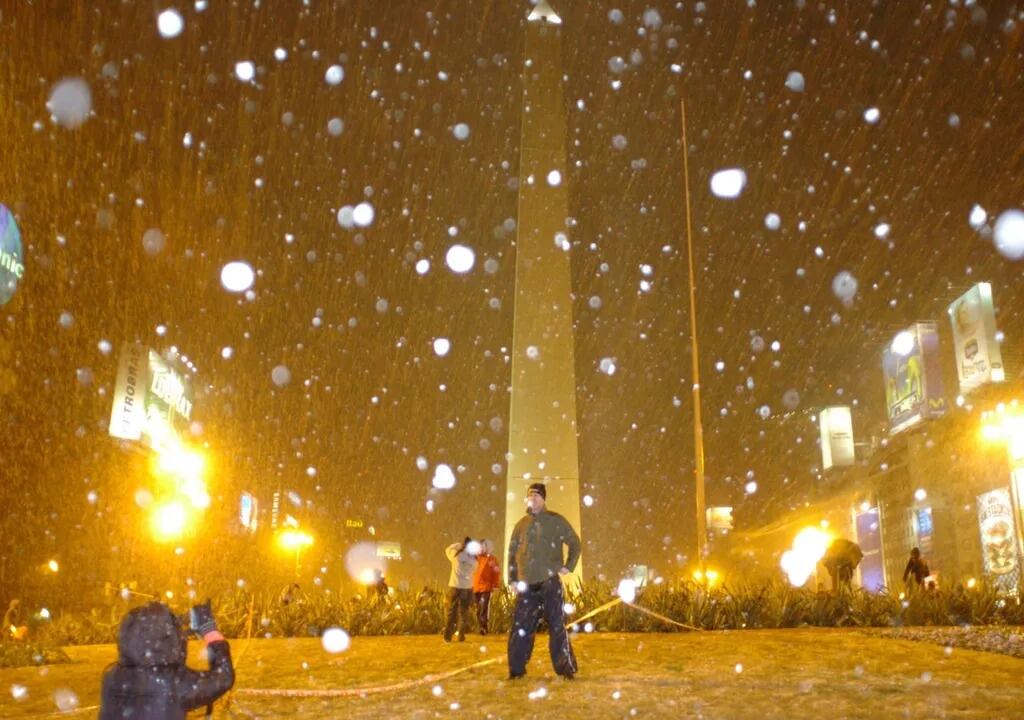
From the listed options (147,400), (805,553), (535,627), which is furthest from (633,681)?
(805,553)

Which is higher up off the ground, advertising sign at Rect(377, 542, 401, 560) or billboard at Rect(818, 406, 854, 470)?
billboard at Rect(818, 406, 854, 470)

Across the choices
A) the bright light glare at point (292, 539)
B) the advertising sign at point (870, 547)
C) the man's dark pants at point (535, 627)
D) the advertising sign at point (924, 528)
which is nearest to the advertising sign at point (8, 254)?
the man's dark pants at point (535, 627)

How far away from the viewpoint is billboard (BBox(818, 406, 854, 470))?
130ft

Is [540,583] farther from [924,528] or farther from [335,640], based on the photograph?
[924,528]

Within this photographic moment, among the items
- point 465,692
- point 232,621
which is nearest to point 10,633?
point 232,621

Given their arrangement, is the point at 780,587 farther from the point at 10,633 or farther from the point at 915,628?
the point at 10,633

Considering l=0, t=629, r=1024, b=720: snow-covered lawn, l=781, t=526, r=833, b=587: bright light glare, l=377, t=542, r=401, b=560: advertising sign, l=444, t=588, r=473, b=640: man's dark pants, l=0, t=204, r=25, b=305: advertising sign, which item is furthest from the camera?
l=377, t=542, r=401, b=560: advertising sign

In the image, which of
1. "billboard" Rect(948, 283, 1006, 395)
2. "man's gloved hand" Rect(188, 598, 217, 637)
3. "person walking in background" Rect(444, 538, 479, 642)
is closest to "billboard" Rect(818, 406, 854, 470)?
"billboard" Rect(948, 283, 1006, 395)

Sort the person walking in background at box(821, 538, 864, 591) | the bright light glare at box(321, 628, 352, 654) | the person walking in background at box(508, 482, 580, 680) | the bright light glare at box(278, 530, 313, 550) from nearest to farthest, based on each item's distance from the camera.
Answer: the person walking in background at box(508, 482, 580, 680) < the bright light glare at box(321, 628, 352, 654) < the person walking in background at box(821, 538, 864, 591) < the bright light glare at box(278, 530, 313, 550)

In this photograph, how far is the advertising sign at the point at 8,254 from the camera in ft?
54.0

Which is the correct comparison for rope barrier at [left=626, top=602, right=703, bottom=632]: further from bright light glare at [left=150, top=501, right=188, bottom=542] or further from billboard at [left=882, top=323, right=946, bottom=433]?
billboard at [left=882, top=323, right=946, bottom=433]

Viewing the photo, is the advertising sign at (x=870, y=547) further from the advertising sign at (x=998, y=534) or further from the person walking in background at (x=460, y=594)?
the person walking in background at (x=460, y=594)

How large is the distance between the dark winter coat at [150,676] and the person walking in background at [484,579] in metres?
7.33

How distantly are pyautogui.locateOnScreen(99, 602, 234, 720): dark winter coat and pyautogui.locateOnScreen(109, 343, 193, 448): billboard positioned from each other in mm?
21743
